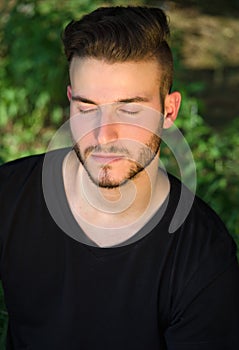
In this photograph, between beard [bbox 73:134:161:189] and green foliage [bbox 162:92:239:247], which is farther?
green foliage [bbox 162:92:239:247]

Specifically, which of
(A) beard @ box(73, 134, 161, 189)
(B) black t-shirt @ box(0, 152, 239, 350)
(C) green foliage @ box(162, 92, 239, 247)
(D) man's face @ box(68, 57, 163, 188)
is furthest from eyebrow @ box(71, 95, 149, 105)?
(C) green foliage @ box(162, 92, 239, 247)

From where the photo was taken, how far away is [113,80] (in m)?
1.90

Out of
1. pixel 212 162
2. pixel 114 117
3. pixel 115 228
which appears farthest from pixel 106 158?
pixel 212 162

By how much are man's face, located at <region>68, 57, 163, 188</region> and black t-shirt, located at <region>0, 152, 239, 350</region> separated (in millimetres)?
176

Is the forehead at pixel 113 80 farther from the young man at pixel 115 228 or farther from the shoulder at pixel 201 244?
the shoulder at pixel 201 244

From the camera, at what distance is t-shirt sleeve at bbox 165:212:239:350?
195 cm

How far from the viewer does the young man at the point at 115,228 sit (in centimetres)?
194

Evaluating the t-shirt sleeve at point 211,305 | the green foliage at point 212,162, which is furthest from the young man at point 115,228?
the green foliage at point 212,162

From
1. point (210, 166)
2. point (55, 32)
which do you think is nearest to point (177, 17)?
point (55, 32)

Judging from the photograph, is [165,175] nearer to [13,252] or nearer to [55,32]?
[13,252]

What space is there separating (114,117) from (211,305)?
0.55m

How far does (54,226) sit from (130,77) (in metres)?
0.47

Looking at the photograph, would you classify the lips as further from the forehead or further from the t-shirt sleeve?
the t-shirt sleeve

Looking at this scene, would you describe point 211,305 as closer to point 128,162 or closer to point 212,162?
point 128,162
